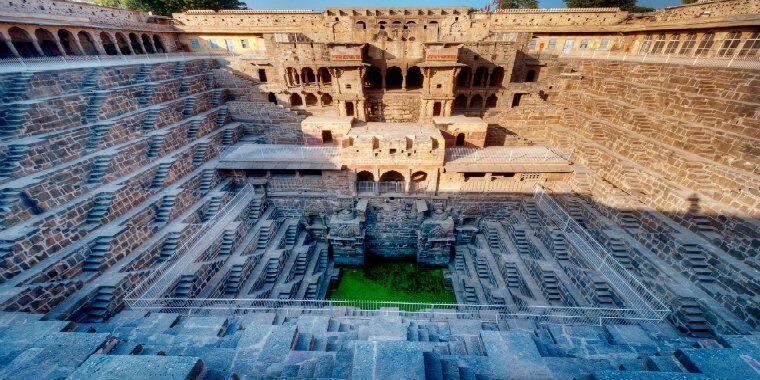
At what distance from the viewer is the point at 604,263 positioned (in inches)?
449

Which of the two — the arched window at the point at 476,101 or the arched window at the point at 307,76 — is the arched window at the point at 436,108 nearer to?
the arched window at the point at 476,101

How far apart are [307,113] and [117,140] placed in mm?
11873

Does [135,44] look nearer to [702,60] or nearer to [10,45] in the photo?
[10,45]

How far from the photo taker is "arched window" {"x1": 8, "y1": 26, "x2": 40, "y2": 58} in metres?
20.5

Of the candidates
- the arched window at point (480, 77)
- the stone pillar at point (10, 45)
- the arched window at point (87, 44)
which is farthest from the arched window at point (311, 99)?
the stone pillar at point (10, 45)

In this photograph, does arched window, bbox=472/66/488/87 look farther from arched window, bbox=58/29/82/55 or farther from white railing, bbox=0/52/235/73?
arched window, bbox=58/29/82/55

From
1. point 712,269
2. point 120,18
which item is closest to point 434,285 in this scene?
point 712,269

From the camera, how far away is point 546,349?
26.1 feet

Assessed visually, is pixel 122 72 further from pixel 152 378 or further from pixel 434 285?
pixel 434 285

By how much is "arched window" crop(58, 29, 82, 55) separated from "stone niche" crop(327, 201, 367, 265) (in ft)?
89.6

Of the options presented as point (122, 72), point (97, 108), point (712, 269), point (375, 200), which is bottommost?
point (375, 200)

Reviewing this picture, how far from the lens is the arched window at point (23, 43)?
67.2 ft

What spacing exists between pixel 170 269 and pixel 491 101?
2419 cm

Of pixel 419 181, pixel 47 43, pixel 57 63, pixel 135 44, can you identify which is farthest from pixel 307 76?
pixel 47 43
